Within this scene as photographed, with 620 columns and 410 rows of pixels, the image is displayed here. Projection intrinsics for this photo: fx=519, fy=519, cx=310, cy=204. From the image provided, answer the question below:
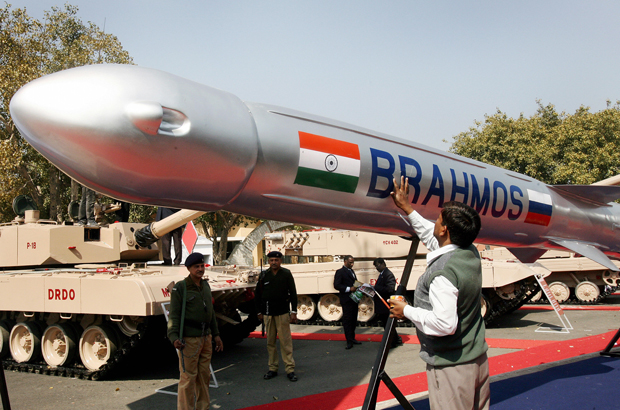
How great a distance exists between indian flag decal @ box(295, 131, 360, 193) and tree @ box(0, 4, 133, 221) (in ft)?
45.1

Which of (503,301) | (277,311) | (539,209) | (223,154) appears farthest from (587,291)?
(223,154)

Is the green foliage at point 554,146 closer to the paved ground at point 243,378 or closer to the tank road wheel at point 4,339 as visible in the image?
the paved ground at point 243,378

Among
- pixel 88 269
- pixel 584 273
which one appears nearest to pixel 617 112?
pixel 584 273

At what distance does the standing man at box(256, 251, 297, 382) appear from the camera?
6757mm

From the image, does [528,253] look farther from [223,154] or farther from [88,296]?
[88,296]

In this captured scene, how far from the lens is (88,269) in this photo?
8.46 metres

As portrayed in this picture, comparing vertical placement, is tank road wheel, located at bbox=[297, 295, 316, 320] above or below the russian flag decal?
below

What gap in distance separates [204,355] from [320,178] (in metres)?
2.57

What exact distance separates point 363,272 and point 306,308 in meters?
1.85

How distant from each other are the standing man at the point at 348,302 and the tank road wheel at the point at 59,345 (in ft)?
14.3

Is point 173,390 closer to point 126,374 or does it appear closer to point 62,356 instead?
point 126,374

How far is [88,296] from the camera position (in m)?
7.21

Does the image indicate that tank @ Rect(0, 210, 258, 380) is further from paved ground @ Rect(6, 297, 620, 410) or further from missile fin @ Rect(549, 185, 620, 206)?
missile fin @ Rect(549, 185, 620, 206)

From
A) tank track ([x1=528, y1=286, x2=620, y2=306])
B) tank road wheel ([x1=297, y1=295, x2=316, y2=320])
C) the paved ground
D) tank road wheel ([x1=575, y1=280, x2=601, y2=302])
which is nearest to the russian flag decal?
the paved ground
